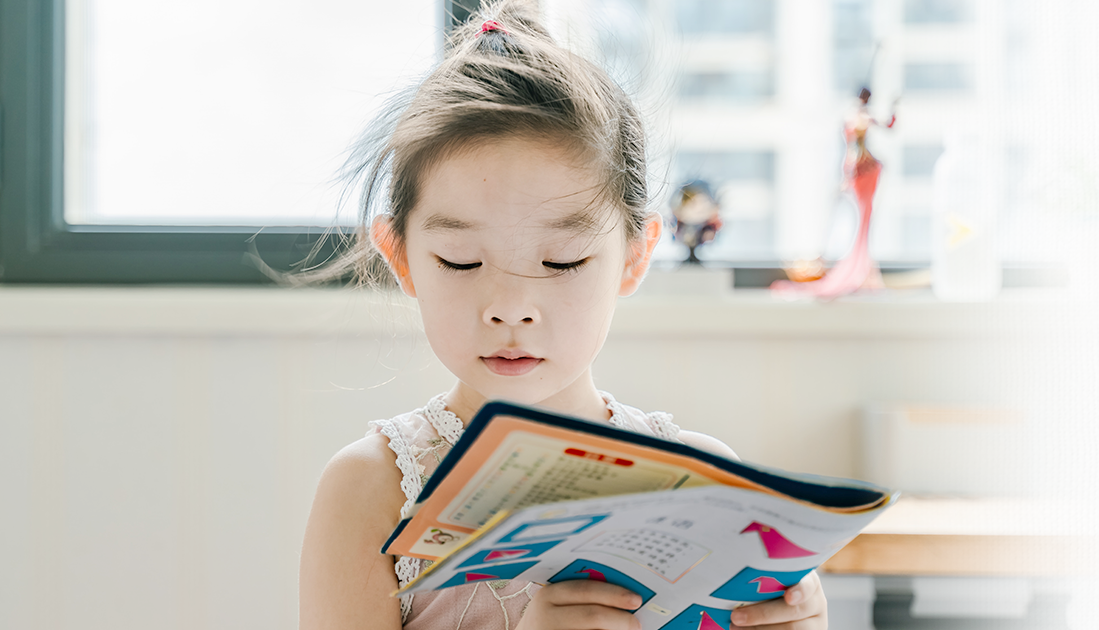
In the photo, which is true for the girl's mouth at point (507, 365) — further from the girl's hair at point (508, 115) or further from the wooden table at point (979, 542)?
the wooden table at point (979, 542)

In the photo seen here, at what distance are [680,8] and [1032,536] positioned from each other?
35.0 inches

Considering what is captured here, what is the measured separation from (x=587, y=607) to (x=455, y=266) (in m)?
0.25

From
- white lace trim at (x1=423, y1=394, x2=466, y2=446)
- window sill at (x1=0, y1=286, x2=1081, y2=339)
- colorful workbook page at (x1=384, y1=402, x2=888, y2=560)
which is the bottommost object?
white lace trim at (x1=423, y1=394, x2=466, y2=446)

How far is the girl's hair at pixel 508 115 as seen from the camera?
1.91ft

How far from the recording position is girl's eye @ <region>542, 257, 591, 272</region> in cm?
58

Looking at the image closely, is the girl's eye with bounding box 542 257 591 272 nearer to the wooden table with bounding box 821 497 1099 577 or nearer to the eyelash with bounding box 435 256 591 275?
the eyelash with bounding box 435 256 591 275

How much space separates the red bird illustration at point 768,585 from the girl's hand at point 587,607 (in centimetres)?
7

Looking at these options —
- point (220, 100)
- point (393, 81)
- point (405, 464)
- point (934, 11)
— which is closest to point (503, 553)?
point (405, 464)

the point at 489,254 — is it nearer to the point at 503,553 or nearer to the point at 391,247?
the point at 391,247

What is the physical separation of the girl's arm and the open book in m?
0.20

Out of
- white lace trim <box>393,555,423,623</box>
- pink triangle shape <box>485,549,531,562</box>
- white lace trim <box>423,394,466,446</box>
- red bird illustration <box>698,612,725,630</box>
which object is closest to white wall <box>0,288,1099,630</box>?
white lace trim <box>423,394,466,446</box>

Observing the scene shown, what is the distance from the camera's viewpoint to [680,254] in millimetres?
1216

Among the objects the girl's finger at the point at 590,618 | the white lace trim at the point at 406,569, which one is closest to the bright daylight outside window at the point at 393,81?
the white lace trim at the point at 406,569

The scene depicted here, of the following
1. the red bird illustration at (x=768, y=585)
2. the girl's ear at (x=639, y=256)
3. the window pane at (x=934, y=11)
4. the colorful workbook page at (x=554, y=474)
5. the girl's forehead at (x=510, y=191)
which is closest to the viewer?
the colorful workbook page at (x=554, y=474)
